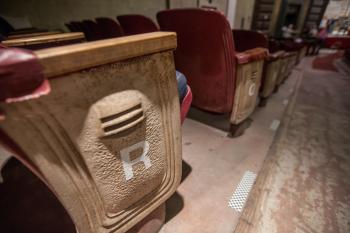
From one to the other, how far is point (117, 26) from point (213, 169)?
1.36 meters

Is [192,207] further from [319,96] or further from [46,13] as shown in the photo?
[46,13]

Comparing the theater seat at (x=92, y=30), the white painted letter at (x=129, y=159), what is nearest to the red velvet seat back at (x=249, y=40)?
the theater seat at (x=92, y=30)

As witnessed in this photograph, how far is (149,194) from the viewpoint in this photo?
557mm

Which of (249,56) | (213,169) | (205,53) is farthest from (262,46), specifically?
(213,169)

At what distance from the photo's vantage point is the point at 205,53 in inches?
42.9

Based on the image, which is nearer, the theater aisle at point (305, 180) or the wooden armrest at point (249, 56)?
the theater aisle at point (305, 180)

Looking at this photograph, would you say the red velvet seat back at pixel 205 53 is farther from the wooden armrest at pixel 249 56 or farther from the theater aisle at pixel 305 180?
the theater aisle at pixel 305 180

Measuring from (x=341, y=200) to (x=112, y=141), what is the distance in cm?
118

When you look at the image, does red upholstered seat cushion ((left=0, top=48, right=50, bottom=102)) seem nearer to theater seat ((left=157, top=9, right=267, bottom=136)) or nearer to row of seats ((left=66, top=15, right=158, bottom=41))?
theater seat ((left=157, top=9, right=267, bottom=136))

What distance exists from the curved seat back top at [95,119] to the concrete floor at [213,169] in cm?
37

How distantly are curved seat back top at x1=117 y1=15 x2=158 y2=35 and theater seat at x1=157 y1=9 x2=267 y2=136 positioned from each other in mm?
122

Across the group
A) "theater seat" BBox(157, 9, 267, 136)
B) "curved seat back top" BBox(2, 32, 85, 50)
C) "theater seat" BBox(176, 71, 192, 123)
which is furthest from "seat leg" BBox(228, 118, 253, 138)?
"curved seat back top" BBox(2, 32, 85, 50)

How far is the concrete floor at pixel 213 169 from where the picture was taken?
2.55 ft

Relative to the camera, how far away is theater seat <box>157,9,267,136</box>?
95 cm
